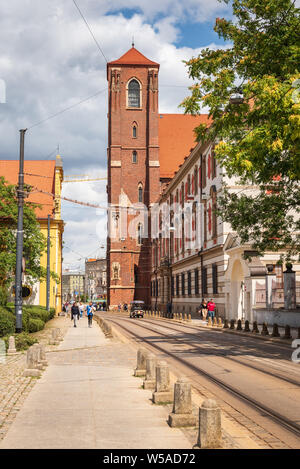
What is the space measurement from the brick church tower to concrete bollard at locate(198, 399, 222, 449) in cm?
7084

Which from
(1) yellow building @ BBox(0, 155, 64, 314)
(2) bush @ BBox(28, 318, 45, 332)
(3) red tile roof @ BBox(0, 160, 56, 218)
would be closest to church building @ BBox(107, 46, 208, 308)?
(1) yellow building @ BBox(0, 155, 64, 314)

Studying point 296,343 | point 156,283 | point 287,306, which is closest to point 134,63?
point 156,283

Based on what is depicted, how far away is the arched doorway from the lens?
35.8 metres

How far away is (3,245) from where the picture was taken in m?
44.4

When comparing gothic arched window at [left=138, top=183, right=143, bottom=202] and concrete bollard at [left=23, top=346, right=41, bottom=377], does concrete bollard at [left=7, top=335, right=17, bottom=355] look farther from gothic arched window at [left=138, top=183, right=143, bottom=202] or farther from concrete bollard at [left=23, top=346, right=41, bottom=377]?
gothic arched window at [left=138, top=183, right=143, bottom=202]

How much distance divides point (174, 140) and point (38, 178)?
3288 centimetres

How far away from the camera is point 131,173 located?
80.1 meters

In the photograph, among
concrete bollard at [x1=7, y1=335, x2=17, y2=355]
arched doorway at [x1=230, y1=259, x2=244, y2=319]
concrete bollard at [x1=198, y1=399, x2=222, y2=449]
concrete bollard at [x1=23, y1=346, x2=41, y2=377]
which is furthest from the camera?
arched doorway at [x1=230, y1=259, x2=244, y2=319]

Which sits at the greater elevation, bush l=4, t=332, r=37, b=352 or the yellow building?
the yellow building

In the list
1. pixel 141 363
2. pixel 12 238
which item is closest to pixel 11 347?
pixel 141 363

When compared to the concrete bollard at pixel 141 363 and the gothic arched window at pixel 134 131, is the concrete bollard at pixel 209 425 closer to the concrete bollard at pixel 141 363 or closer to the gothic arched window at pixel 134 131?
the concrete bollard at pixel 141 363

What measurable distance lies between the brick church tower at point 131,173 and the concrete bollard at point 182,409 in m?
69.5

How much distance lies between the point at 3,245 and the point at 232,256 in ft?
65.4
